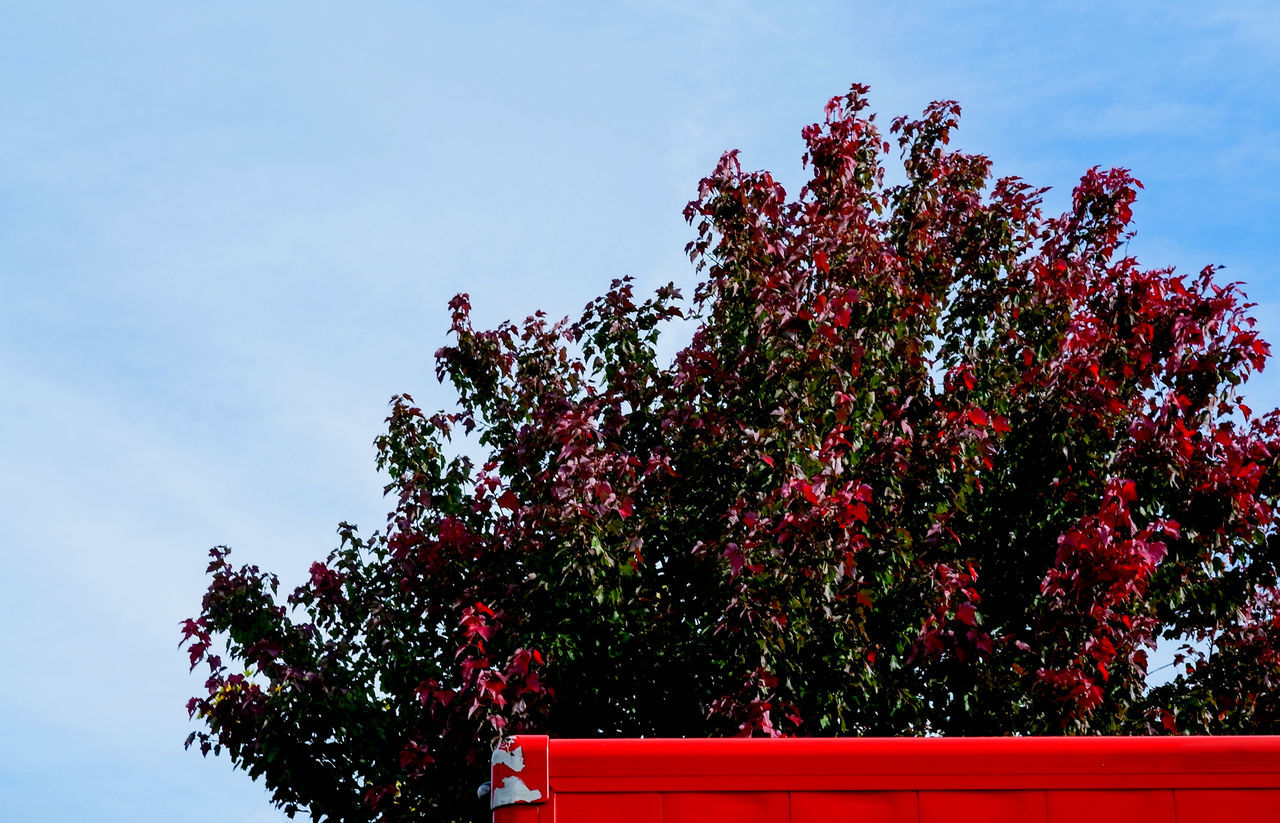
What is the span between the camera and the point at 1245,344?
10.7 m

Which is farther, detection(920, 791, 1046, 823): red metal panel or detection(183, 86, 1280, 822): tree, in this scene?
detection(183, 86, 1280, 822): tree

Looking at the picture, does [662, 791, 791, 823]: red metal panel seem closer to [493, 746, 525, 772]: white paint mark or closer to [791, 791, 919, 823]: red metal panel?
[791, 791, 919, 823]: red metal panel

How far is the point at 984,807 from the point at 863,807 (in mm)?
516

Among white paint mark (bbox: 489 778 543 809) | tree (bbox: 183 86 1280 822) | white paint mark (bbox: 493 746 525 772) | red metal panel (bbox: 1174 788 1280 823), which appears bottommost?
red metal panel (bbox: 1174 788 1280 823)

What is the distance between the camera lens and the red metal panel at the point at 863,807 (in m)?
5.36

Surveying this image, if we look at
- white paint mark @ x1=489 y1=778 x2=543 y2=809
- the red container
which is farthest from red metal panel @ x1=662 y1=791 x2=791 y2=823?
white paint mark @ x1=489 y1=778 x2=543 y2=809

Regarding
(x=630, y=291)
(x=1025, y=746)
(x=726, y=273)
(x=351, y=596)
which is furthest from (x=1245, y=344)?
(x=351, y=596)

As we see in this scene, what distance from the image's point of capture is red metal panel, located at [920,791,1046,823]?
5363mm

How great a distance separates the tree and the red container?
283 cm

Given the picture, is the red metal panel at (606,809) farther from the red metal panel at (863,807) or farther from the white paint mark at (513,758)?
the red metal panel at (863,807)

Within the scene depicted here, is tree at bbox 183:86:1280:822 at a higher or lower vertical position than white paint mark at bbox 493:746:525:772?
higher

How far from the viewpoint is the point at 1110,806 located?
5383 mm

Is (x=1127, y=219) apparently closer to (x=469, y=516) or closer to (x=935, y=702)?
(x=935, y=702)

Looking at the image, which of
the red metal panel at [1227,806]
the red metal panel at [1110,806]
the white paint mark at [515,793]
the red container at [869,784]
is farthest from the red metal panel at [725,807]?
the red metal panel at [1227,806]
